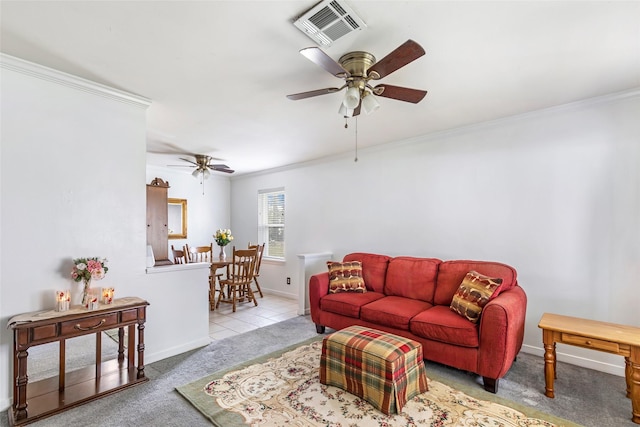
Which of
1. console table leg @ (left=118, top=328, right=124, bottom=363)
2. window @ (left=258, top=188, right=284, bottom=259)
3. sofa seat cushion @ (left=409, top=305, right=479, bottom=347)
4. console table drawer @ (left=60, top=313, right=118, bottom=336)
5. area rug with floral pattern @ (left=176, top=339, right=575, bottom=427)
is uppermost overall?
window @ (left=258, top=188, right=284, bottom=259)

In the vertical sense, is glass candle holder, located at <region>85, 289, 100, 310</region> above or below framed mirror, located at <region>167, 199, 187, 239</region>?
below

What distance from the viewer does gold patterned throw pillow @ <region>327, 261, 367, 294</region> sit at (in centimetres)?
379

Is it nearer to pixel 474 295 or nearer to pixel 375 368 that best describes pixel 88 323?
pixel 375 368

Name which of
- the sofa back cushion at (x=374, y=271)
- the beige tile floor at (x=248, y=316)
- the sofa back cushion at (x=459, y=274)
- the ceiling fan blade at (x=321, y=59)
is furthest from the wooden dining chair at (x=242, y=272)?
the ceiling fan blade at (x=321, y=59)

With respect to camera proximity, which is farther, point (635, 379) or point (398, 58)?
point (635, 379)

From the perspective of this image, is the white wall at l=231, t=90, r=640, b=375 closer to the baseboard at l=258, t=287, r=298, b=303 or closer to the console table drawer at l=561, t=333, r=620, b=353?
the console table drawer at l=561, t=333, r=620, b=353

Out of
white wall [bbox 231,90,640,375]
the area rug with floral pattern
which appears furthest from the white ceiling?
the area rug with floral pattern

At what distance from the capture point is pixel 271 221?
255 inches

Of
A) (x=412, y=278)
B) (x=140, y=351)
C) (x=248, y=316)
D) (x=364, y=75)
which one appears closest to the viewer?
(x=364, y=75)

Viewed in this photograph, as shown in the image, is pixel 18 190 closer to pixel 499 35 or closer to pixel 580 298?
pixel 499 35

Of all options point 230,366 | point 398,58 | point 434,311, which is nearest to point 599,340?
point 434,311

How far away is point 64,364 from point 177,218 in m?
4.02

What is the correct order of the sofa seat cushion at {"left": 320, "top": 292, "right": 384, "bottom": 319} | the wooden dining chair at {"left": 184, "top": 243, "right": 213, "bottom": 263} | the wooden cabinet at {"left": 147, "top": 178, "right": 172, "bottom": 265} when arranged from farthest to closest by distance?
the wooden dining chair at {"left": 184, "top": 243, "right": 213, "bottom": 263}, the wooden cabinet at {"left": 147, "top": 178, "right": 172, "bottom": 265}, the sofa seat cushion at {"left": 320, "top": 292, "right": 384, "bottom": 319}

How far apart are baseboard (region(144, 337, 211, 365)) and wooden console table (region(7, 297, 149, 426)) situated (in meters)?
0.20
